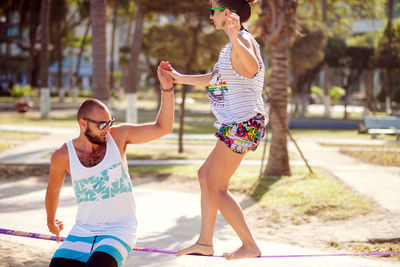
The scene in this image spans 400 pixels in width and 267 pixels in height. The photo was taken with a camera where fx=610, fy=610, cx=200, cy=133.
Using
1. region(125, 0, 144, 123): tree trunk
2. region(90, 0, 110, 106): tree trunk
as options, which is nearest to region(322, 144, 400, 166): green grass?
region(125, 0, 144, 123): tree trunk

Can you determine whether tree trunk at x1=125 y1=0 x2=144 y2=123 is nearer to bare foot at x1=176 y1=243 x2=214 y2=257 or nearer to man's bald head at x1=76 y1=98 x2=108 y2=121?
bare foot at x1=176 y1=243 x2=214 y2=257

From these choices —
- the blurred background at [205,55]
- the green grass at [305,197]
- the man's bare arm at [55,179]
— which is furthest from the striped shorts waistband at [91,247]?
the green grass at [305,197]

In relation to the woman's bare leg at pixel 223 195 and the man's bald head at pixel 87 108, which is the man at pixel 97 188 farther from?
the woman's bare leg at pixel 223 195

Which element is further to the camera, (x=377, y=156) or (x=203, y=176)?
(x=377, y=156)

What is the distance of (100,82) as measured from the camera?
14.0 m

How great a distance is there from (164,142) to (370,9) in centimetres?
2824

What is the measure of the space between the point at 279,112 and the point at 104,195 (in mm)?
7935

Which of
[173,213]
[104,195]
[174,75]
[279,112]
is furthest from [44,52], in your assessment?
[104,195]

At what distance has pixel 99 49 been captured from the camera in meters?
13.7

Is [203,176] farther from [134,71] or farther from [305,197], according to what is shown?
[134,71]

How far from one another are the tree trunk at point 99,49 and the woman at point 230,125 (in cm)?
961

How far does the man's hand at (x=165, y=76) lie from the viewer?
165 inches

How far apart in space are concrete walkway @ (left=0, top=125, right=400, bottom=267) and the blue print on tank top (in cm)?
200

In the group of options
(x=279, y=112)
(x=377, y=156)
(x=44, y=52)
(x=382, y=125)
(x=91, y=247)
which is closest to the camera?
(x=91, y=247)
